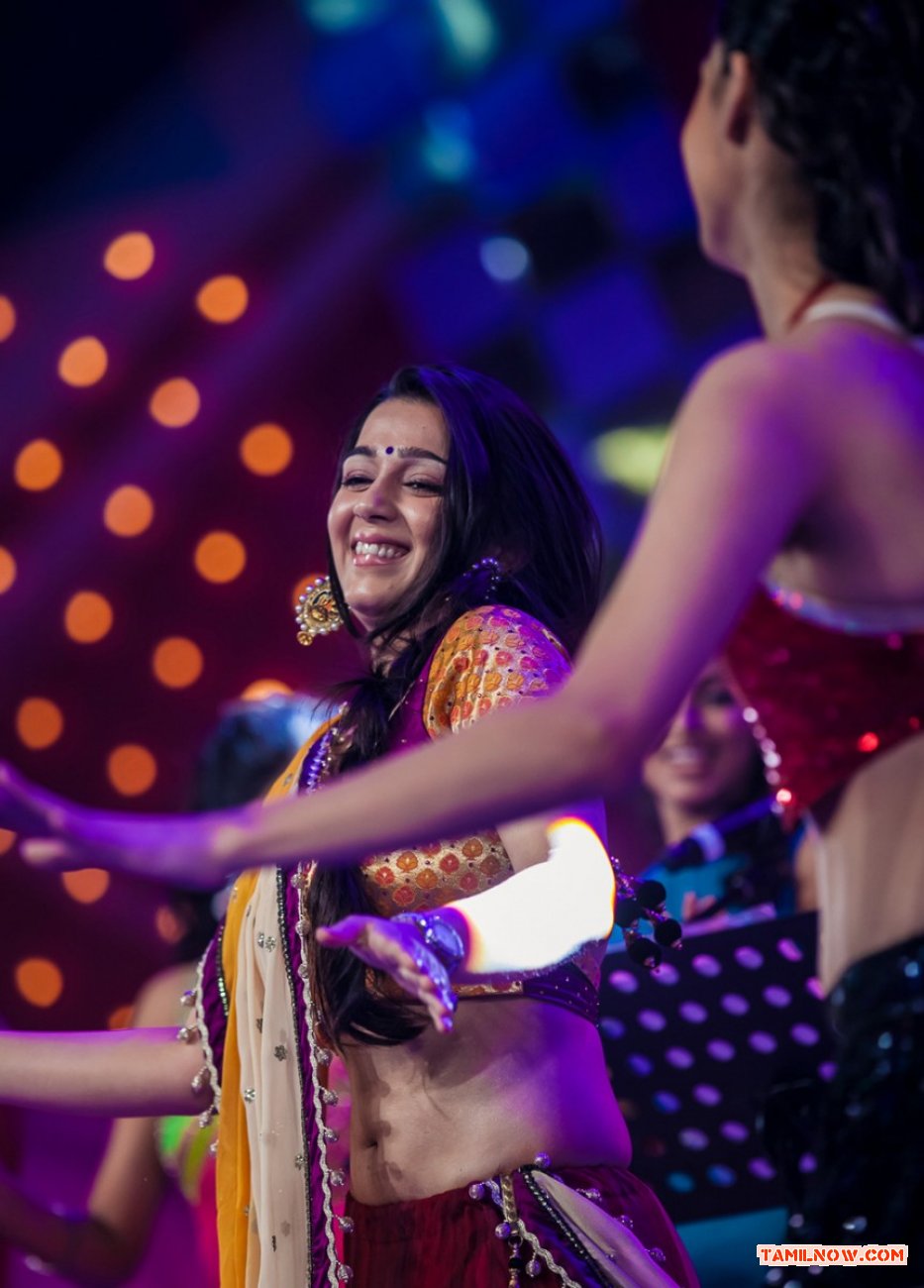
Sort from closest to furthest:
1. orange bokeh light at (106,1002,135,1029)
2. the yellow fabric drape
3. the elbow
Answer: the elbow → the yellow fabric drape → orange bokeh light at (106,1002,135,1029)

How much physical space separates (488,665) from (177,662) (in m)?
2.72

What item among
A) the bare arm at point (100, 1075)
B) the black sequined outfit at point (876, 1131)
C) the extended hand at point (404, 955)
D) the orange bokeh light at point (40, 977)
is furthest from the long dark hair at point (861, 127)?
the orange bokeh light at point (40, 977)

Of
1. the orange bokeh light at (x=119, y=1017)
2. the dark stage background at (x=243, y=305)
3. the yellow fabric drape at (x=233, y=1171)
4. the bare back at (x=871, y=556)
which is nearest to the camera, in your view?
the bare back at (x=871, y=556)

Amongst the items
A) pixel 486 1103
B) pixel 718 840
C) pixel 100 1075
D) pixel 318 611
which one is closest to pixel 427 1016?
pixel 486 1103

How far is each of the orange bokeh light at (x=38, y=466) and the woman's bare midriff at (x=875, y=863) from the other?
3314 millimetres

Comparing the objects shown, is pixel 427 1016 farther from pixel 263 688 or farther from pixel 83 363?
pixel 83 363

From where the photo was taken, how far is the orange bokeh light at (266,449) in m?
4.29

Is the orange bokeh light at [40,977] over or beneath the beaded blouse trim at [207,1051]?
beneath

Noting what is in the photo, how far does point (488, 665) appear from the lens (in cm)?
170

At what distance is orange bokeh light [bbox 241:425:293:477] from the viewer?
169 inches

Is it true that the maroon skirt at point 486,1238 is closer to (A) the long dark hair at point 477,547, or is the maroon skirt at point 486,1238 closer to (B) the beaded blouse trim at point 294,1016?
(B) the beaded blouse trim at point 294,1016

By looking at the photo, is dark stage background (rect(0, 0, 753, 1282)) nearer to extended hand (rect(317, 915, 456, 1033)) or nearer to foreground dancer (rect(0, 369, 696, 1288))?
foreground dancer (rect(0, 369, 696, 1288))

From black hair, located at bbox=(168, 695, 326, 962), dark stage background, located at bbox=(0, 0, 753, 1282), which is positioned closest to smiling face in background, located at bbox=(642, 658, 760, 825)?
dark stage background, located at bbox=(0, 0, 753, 1282)

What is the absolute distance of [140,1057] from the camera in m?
1.94
